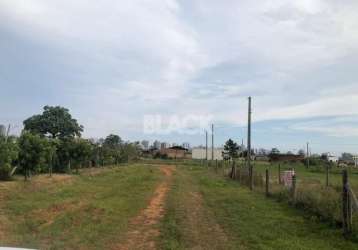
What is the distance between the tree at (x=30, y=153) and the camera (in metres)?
26.7

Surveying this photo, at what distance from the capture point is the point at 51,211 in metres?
15.0

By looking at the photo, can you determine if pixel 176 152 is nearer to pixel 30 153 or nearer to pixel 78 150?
pixel 78 150

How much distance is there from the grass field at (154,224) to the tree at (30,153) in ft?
21.6

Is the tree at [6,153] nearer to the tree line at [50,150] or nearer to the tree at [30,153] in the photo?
the tree line at [50,150]

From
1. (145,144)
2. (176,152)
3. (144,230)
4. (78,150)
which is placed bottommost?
(144,230)

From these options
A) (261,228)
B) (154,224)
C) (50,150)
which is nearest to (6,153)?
(50,150)

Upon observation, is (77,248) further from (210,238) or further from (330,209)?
(330,209)

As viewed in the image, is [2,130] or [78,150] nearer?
[2,130]

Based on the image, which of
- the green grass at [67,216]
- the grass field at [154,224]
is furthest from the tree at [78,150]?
the grass field at [154,224]

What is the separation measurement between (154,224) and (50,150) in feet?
57.6

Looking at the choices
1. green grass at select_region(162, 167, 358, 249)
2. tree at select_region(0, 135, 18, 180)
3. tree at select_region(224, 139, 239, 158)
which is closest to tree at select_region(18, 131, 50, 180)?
tree at select_region(0, 135, 18, 180)

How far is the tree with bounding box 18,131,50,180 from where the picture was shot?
26.7m

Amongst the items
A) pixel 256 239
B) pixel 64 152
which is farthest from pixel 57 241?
pixel 64 152

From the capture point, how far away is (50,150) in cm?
2922
